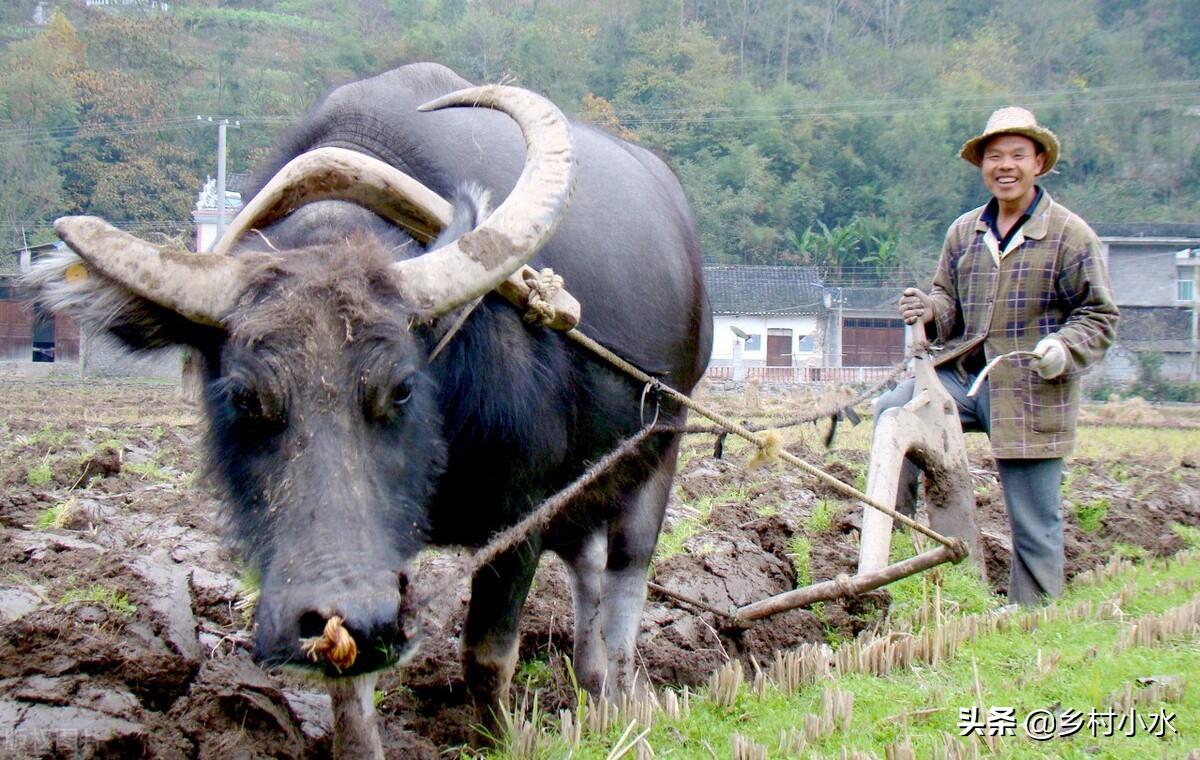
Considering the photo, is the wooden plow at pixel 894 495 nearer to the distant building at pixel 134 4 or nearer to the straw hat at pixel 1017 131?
the straw hat at pixel 1017 131

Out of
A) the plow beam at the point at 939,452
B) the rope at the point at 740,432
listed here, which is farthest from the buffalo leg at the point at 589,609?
the plow beam at the point at 939,452

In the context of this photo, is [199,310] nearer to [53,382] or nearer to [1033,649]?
[1033,649]

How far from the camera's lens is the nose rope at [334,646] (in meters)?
2.07

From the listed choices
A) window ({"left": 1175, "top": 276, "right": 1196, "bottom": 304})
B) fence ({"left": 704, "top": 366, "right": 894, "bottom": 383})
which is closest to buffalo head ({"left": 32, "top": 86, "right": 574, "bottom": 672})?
fence ({"left": 704, "top": 366, "right": 894, "bottom": 383})

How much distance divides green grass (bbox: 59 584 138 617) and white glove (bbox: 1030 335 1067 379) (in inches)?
132

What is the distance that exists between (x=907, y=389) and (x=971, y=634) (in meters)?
1.23

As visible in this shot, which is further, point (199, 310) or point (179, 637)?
point (179, 637)

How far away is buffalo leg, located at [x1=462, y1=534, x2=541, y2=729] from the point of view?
341 cm

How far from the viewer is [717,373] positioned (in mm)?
32375

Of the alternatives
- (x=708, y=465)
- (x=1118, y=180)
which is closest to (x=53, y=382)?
(x=708, y=465)

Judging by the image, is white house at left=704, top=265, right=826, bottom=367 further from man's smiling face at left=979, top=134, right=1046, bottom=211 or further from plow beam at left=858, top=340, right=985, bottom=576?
plow beam at left=858, top=340, right=985, bottom=576

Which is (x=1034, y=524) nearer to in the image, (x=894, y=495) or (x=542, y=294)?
(x=894, y=495)

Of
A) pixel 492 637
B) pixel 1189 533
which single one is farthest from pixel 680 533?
pixel 1189 533

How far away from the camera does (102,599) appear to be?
12.1 ft
